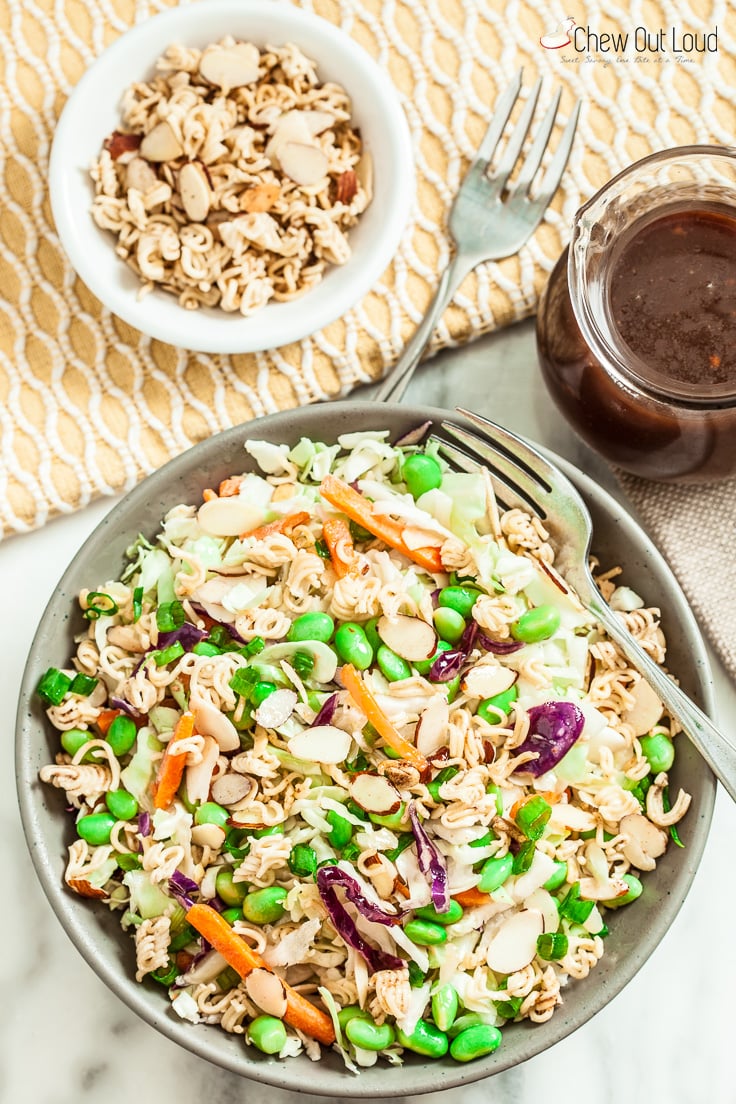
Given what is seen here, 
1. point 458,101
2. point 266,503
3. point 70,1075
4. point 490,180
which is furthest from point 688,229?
point 70,1075

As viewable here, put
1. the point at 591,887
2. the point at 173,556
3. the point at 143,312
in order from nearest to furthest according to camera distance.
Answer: the point at 591,887 < the point at 173,556 < the point at 143,312

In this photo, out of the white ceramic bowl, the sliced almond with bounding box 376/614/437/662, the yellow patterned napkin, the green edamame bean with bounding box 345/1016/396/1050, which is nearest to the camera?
the green edamame bean with bounding box 345/1016/396/1050

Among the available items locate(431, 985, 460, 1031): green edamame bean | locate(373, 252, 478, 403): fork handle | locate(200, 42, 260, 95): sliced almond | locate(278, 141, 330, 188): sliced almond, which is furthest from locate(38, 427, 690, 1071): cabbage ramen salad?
locate(200, 42, 260, 95): sliced almond

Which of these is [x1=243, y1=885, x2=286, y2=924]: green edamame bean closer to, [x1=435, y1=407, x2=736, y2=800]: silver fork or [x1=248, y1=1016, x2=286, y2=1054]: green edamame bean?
[x1=248, y1=1016, x2=286, y2=1054]: green edamame bean

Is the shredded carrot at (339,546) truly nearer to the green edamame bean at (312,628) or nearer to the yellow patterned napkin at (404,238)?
the green edamame bean at (312,628)

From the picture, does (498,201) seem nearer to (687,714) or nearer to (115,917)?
(687,714)

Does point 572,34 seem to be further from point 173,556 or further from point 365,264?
point 173,556
